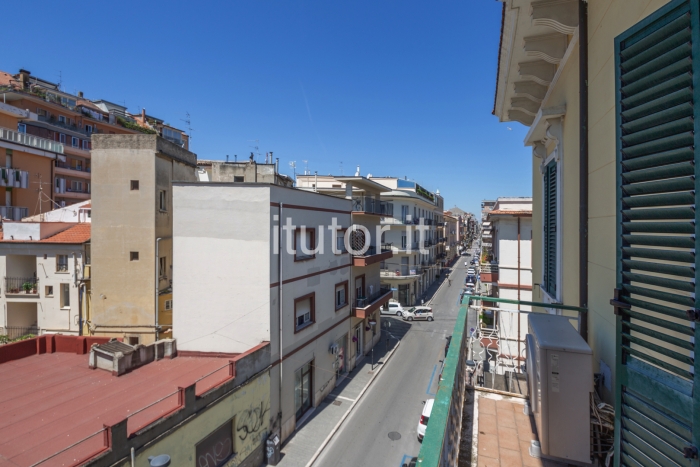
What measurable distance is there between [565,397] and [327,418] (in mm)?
12643

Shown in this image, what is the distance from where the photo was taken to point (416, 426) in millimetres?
12727

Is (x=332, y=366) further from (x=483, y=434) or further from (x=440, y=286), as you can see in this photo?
(x=440, y=286)

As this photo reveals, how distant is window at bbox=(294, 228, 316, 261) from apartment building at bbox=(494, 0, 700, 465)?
33.3ft

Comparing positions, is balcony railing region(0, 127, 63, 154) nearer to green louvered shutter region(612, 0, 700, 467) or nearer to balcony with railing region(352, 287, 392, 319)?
balcony with railing region(352, 287, 392, 319)

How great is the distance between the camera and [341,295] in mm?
16750

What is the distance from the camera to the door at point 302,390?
12.8 metres

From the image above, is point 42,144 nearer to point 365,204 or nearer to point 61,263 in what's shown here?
point 61,263

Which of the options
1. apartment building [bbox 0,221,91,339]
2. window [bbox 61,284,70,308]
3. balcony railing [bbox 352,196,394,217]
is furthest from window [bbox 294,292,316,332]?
window [bbox 61,284,70,308]

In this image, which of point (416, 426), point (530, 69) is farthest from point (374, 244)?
point (530, 69)

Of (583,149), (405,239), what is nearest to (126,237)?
(583,149)

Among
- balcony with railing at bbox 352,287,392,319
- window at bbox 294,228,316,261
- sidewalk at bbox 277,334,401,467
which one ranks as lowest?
sidewalk at bbox 277,334,401,467

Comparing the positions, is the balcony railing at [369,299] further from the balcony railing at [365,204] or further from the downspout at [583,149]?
the downspout at [583,149]

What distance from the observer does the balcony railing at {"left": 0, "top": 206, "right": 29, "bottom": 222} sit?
20947 millimetres

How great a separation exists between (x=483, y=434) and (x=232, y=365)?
782cm
